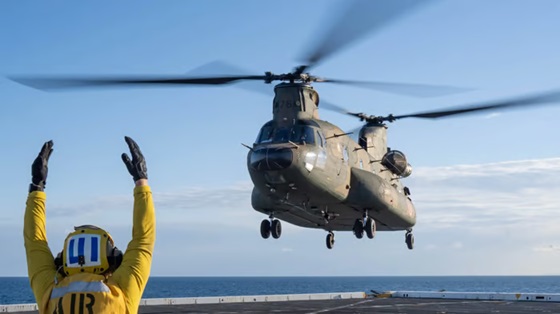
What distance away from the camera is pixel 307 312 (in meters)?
30.9

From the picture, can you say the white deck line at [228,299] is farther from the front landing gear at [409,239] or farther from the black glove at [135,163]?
the black glove at [135,163]

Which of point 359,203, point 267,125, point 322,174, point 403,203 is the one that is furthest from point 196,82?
point 403,203

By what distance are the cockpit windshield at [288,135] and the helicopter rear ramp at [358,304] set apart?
32.1ft

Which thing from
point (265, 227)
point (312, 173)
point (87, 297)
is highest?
point (312, 173)

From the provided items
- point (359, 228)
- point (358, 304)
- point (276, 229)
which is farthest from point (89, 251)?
point (358, 304)

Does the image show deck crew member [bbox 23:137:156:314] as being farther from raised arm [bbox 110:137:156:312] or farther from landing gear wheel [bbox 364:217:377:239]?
landing gear wheel [bbox 364:217:377:239]

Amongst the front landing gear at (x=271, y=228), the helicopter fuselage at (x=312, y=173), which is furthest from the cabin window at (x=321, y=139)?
the front landing gear at (x=271, y=228)

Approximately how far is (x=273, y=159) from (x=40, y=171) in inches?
722

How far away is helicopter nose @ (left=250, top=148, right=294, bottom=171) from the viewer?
75.9ft

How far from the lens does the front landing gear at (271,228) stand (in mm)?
27547

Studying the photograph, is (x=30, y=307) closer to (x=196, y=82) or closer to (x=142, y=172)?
(x=196, y=82)

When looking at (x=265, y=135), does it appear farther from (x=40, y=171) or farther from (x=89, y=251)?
(x=89, y=251)

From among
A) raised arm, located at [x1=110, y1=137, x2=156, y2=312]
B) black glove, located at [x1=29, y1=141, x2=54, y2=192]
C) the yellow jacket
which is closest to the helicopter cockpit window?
black glove, located at [x1=29, y1=141, x2=54, y2=192]

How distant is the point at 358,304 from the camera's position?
3831 cm
